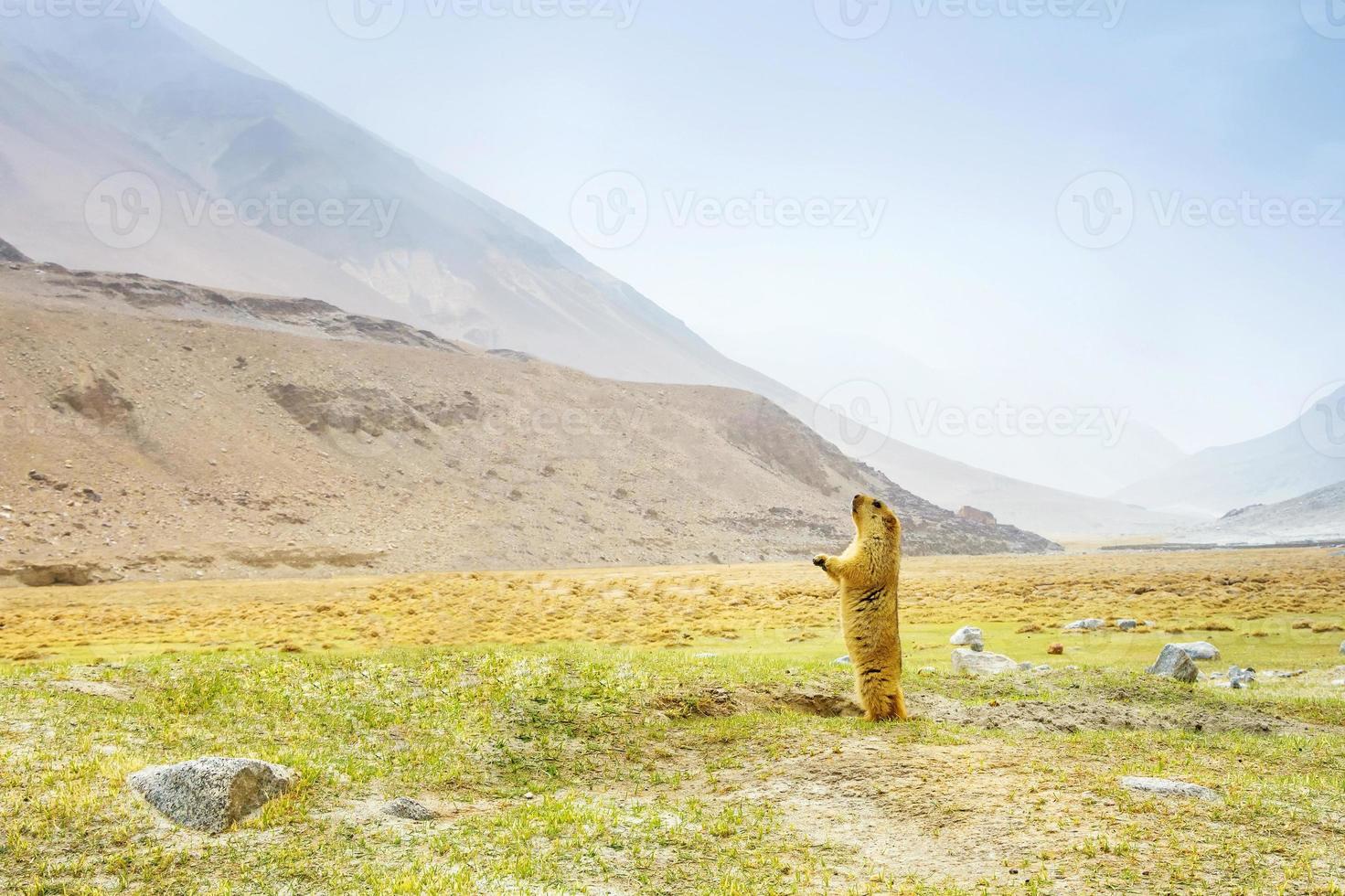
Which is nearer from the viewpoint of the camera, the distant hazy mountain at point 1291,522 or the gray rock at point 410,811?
the gray rock at point 410,811

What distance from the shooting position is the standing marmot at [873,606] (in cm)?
1150

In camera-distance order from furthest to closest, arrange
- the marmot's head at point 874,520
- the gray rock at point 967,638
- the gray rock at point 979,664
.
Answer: the gray rock at point 967,638, the gray rock at point 979,664, the marmot's head at point 874,520

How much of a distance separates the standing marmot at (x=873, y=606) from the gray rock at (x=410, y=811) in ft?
18.4

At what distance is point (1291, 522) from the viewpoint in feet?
537

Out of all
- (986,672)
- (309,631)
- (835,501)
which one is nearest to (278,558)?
(309,631)

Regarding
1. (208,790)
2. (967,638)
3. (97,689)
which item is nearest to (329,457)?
(967,638)

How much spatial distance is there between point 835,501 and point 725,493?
68.8 feet

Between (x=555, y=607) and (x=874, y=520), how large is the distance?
2082 cm

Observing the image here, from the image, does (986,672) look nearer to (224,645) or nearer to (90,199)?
(224,645)

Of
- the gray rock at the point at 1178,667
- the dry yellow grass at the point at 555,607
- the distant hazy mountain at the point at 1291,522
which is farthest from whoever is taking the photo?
the distant hazy mountain at the point at 1291,522

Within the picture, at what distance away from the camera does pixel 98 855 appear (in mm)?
7125

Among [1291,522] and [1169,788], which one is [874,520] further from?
[1291,522]

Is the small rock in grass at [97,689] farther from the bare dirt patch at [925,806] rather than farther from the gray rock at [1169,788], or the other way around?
the gray rock at [1169,788]

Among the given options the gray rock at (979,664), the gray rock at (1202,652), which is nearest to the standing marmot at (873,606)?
the gray rock at (979,664)
